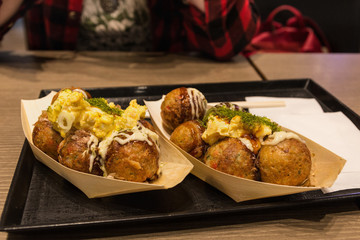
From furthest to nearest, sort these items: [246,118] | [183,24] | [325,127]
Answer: [183,24], [325,127], [246,118]

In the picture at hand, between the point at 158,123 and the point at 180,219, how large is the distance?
2.29 feet

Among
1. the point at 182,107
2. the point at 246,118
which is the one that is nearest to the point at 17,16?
the point at 182,107

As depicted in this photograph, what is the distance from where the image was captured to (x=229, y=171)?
4.37 feet

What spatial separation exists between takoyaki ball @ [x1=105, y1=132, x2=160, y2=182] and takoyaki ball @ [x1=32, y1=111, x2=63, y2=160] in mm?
313

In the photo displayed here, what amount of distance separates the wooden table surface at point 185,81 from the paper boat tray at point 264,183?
0.29 ft

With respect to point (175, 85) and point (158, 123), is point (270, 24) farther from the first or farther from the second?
point (158, 123)

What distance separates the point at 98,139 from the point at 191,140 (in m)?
0.41

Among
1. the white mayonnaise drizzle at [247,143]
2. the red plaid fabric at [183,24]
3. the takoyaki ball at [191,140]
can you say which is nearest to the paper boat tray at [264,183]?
the takoyaki ball at [191,140]

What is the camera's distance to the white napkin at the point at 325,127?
1.53 metres

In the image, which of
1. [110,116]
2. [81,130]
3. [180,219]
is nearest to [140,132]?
[110,116]

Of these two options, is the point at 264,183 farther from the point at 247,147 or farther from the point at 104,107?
the point at 104,107

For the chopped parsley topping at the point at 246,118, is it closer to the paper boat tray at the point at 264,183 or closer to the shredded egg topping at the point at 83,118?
the paper boat tray at the point at 264,183

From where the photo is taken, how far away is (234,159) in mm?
1335

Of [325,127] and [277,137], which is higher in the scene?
[277,137]
